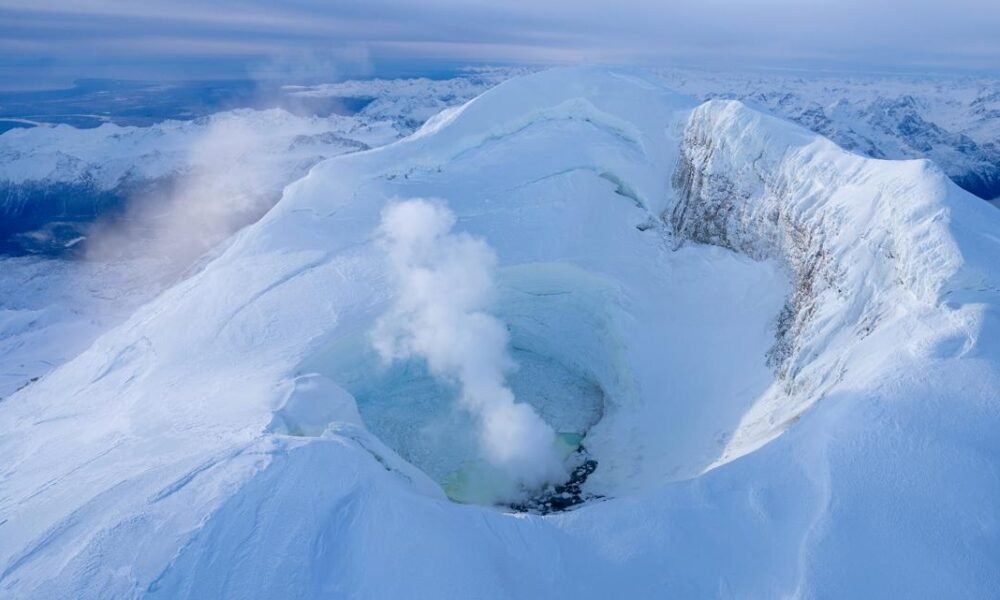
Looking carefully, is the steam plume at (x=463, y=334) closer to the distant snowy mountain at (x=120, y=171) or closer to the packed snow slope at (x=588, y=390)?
the packed snow slope at (x=588, y=390)

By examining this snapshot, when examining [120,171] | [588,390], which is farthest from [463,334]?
[120,171]

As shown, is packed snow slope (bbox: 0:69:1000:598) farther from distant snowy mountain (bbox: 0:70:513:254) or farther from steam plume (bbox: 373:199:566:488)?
distant snowy mountain (bbox: 0:70:513:254)

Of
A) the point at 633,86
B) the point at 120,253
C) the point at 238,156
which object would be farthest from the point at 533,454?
the point at 238,156

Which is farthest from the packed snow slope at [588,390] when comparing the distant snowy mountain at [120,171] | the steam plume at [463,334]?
the distant snowy mountain at [120,171]

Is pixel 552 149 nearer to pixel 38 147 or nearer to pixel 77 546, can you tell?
pixel 77 546

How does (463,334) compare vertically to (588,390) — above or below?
above

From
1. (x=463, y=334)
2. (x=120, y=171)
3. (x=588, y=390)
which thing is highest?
(x=463, y=334)

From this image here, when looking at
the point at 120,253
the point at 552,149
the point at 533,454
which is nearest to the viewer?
the point at 533,454

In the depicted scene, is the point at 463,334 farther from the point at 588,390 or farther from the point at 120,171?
the point at 120,171

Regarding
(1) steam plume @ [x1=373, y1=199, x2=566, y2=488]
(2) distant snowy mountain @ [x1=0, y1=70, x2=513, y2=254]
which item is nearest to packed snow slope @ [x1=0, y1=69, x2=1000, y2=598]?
(1) steam plume @ [x1=373, y1=199, x2=566, y2=488]
